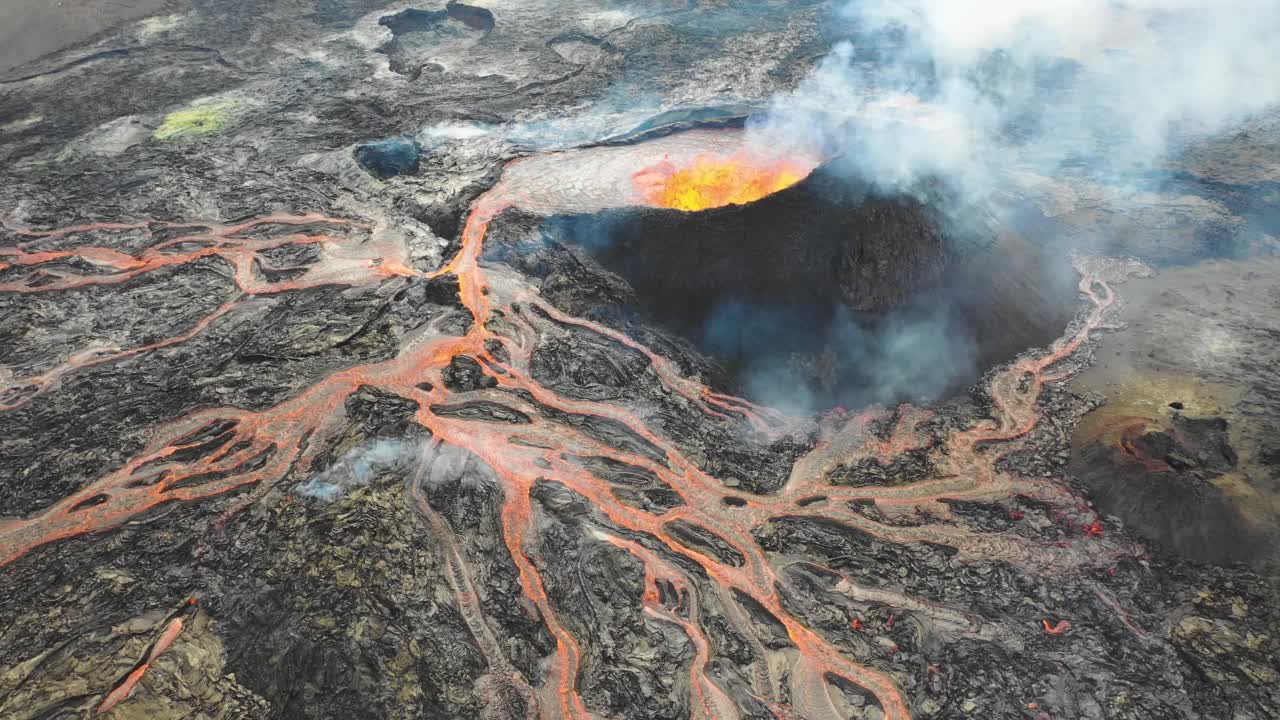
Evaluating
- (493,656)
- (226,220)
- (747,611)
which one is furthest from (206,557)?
(226,220)

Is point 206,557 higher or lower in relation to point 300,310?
lower

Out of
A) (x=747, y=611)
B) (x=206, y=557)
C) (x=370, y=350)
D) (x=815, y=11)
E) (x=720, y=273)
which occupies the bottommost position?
(x=747, y=611)

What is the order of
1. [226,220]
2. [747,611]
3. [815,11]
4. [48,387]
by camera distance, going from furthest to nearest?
[815,11]
[226,220]
[48,387]
[747,611]

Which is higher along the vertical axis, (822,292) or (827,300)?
(822,292)

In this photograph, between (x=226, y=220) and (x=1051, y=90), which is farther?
(x=1051, y=90)

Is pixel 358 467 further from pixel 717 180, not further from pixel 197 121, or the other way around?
pixel 197 121

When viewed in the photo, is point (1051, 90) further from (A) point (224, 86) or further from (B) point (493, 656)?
(A) point (224, 86)

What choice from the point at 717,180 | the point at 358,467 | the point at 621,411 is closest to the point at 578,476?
the point at 621,411
